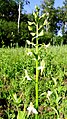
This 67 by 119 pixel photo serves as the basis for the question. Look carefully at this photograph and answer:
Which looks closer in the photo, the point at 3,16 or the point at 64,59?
the point at 64,59

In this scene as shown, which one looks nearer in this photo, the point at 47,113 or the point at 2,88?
the point at 47,113

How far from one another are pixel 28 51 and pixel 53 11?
72.6 meters

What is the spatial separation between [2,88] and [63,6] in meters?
71.8

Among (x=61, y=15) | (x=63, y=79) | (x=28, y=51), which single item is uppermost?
(x=28, y=51)

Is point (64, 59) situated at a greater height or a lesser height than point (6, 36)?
greater

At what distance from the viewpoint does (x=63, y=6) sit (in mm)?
75688

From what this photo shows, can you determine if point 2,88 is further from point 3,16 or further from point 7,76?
point 3,16

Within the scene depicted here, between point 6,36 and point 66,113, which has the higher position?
point 66,113

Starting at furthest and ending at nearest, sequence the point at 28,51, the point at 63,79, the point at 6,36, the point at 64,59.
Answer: the point at 6,36 < the point at 64,59 < the point at 63,79 < the point at 28,51

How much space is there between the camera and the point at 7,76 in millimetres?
5914

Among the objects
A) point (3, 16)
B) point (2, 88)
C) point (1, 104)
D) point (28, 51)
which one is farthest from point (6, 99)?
point (3, 16)

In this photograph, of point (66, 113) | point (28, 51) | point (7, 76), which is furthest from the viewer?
point (7, 76)

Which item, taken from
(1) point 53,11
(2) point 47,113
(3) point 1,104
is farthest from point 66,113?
(1) point 53,11

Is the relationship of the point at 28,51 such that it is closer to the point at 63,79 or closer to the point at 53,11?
the point at 63,79
